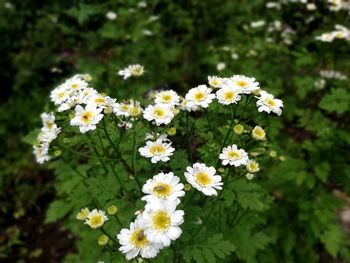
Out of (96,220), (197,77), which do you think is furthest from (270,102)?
(197,77)

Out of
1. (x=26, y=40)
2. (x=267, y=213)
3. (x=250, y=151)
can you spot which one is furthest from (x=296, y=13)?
(x=26, y=40)

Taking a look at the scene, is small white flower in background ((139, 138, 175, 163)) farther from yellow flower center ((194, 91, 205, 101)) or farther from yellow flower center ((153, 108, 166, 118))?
yellow flower center ((194, 91, 205, 101))

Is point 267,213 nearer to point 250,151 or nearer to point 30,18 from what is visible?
point 250,151

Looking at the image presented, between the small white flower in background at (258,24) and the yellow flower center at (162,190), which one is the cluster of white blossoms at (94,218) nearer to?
the yellow flower center at (162,190)

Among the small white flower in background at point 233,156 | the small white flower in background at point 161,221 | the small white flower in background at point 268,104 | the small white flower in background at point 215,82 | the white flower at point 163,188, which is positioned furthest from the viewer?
the small white flower in background at point 215,82

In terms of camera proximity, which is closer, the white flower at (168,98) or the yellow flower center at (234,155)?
the yellow flower center at (234,155)

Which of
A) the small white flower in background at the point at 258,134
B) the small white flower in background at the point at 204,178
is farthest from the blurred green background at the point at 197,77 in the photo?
the small white flower in background at the point at 204,178

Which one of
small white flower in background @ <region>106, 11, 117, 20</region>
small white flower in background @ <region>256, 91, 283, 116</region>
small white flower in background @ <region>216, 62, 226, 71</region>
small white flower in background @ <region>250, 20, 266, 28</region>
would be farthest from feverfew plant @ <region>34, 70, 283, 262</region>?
small white flower in background @ <region>250, 20, 266, 28</region>
